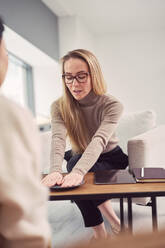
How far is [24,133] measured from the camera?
41cm

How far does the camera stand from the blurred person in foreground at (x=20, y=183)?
399 millimetres

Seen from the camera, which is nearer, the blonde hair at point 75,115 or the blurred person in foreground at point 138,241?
the blurred person in foreground at point 138,241

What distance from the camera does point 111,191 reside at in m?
1.07

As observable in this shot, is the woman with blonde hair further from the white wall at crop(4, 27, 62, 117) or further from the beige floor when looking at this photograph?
the white wall at crop(4, 27, 62, 117)

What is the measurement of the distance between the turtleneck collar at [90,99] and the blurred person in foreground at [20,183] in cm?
134

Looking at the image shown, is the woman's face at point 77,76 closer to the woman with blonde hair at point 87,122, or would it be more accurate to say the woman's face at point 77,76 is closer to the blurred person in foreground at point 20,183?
the woman with blonde hair at point 87,122

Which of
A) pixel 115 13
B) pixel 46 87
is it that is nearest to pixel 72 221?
pixel 46 87

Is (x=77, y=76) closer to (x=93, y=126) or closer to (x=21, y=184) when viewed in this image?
(x=93, y=126)

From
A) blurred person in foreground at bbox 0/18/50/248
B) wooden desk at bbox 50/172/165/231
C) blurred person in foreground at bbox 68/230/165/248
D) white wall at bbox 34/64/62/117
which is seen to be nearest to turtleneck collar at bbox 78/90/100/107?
wooden desk at bbox 50/172/165/231

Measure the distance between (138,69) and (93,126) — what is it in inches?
202

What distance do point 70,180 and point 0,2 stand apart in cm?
299

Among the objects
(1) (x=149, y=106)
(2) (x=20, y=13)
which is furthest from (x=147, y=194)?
(1) (x=149, y=106)

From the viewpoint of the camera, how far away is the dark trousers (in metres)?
1.58

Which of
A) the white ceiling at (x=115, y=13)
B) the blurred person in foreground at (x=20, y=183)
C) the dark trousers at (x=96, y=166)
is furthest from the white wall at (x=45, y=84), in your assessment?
the blurred person in foreground at (x=20, y=183)
